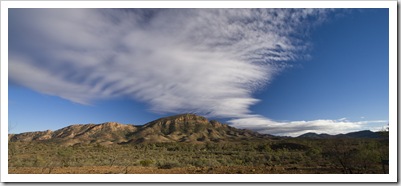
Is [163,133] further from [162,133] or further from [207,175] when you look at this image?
[207,175]

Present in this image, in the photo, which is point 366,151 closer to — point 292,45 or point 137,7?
point 292,45

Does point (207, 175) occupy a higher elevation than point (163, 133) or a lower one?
higher

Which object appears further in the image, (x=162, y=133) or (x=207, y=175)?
(x=162, y=133)

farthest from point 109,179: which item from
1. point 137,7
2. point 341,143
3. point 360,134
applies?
point 360,134

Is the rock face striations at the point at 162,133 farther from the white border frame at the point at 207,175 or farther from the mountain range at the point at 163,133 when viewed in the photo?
the white border frame at the point at 207,175

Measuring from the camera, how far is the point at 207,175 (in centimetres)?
656

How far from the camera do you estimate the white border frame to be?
6465 millimetres

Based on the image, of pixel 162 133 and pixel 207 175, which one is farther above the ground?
pixel 207 175

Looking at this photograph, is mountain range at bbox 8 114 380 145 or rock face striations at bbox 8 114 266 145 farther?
rock face striations at bbox 8 114 266 145

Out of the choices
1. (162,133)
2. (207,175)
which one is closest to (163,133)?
(162,133)

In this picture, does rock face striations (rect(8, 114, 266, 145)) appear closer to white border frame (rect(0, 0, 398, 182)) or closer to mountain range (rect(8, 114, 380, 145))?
mountain range (rect(8, 114, 380, 145))

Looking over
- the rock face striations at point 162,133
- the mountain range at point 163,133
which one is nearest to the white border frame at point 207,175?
the mountain range at point 163,133

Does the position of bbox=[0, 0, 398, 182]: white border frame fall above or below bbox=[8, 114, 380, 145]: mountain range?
above

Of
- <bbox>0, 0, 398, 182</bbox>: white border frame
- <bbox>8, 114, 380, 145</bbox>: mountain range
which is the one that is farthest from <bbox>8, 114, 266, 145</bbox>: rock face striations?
<bbox>0, 0, 398, 182</bbox>: white border frame
